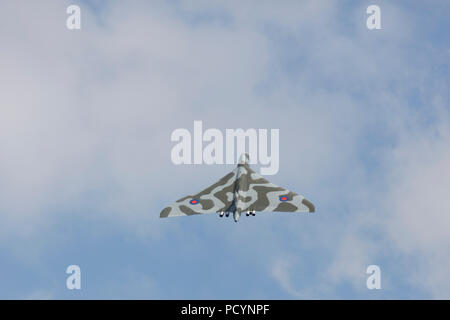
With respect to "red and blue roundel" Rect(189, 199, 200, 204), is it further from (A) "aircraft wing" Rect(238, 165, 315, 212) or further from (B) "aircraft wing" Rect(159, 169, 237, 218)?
(A) "aircraft wing" Rect(238, 165, 315, 212)

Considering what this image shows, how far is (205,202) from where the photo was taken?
50.3m

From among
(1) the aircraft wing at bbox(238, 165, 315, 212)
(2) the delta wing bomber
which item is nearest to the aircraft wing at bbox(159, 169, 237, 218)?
(2) the delta wing bomber

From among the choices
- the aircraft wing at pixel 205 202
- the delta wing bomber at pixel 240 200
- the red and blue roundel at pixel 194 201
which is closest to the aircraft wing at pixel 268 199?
the delta wing bomber at pixel 240 200

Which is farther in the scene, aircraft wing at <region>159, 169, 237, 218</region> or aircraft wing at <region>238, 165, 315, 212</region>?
aircraft wing at <region>159, 169, 237, 218</region>

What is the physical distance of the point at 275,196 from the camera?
5062cm

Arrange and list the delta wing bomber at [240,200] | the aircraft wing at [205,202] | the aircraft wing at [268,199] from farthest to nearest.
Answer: the aircraft wing at [205,202]
the aircraft wing at [268,199]
the delta wing bomber at [240,200]

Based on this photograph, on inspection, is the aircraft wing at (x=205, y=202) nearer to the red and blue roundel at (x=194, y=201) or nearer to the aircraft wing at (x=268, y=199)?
the red and blue roundel at (x=194, y=201)

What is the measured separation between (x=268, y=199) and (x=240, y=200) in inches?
109

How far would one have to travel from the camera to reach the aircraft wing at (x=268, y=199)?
48719 mm

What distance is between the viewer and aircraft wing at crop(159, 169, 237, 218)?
1929 inches

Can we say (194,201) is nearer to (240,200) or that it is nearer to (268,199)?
(240,200)
